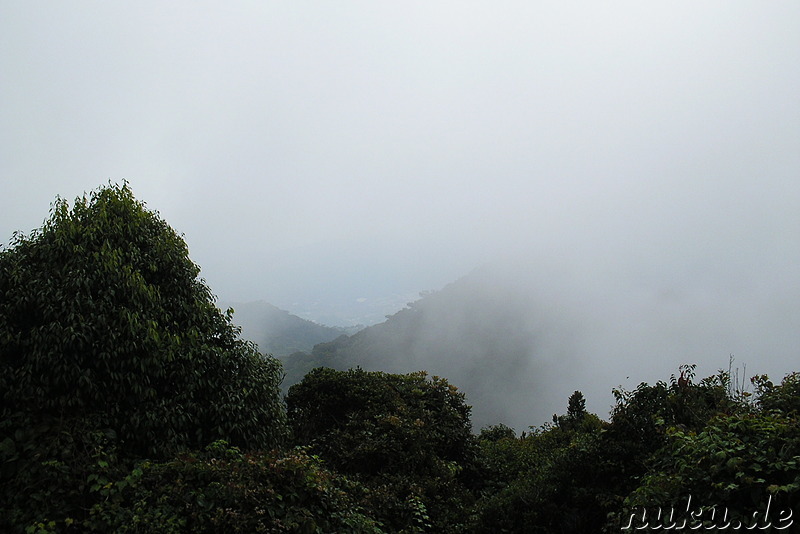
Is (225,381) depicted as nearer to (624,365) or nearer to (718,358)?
(624,365)

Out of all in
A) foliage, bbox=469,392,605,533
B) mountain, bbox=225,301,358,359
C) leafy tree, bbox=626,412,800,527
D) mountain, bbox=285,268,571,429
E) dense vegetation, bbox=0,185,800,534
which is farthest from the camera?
mountain, bbox=225,301,358,359

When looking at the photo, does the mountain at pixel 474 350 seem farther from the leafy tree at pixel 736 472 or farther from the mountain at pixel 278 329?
the leafy tree at pixel 736 472

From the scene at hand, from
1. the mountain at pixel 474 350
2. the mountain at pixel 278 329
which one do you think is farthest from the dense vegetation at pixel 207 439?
the mountain at pixel 278 329

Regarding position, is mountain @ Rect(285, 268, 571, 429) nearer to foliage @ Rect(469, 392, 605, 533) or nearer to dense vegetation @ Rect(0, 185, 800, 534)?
dense vegetation @ Rect(0, 185, 800, 534)

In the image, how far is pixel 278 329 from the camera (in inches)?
3757

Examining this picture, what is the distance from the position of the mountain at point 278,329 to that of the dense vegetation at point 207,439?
234 ft

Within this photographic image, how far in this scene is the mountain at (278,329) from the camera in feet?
276

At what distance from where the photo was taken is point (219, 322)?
828 cm

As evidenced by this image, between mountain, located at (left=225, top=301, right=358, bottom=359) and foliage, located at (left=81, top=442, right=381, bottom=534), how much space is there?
240ft

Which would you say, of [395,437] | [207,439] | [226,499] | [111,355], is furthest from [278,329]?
[226,499]

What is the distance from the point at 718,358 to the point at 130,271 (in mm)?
104665

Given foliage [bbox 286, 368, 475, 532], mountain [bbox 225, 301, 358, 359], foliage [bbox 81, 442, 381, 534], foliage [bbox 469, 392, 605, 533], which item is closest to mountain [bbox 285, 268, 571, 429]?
mountain [bbox 225, 301, 358, 359]

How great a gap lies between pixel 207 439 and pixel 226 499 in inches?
82.1

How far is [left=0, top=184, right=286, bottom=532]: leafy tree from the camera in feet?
20.1
